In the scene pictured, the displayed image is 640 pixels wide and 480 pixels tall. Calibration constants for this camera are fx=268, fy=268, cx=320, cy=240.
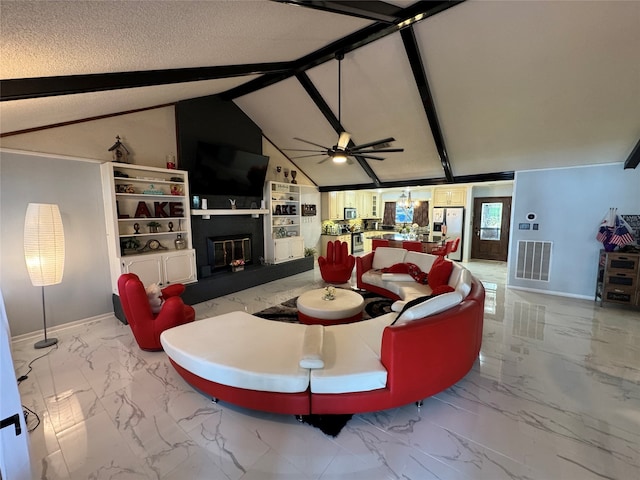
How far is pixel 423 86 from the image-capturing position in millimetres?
3852

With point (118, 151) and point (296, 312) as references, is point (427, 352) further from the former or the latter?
point (118, 151)

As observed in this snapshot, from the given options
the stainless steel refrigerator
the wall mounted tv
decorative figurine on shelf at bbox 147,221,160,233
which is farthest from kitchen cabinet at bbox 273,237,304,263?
the stainless steel refrigerator

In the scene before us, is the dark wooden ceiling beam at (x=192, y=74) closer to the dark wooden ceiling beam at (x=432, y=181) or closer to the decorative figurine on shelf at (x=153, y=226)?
the decorative figurine on shelf at (x=153, y=226)

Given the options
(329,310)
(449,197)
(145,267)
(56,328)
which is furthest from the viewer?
(449,197)

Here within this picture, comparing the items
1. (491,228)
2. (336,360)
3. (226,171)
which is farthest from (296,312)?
(491,228)

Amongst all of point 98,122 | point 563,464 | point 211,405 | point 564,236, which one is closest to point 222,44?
point 98,122

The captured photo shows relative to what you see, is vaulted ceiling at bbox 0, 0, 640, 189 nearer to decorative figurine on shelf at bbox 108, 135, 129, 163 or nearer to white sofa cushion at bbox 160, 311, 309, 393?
decorative figurine on shelf at bbox 108, 135, 129, 163

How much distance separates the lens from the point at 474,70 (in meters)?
3.49

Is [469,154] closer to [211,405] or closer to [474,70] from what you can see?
[474,70]

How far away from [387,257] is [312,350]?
144 inches

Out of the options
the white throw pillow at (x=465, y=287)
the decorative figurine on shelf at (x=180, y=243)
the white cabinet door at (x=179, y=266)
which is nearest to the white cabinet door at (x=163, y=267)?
the white cabinet door at (x=179, y=266)

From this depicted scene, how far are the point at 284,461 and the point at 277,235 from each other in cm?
510

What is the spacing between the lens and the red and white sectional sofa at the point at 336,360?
1.96 m

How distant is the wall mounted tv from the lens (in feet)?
16.3
